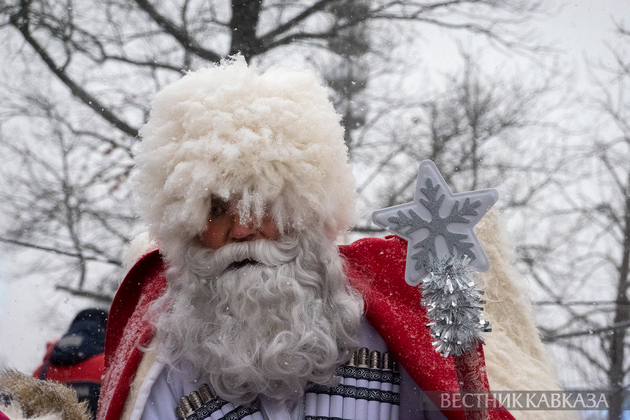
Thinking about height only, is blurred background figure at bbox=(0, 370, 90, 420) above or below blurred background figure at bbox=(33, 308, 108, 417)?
below

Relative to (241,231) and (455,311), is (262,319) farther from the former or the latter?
(455,311)

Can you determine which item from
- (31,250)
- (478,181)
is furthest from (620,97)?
(31,250)

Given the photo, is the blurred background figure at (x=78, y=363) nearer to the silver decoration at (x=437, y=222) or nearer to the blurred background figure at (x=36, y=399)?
the blurred background figure at (x=36, y=399)

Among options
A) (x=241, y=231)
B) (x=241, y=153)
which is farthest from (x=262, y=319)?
(x=241, y=153)

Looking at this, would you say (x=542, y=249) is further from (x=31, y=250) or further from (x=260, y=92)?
(x=31, y=250)

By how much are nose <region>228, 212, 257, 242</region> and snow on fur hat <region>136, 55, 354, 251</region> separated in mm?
45

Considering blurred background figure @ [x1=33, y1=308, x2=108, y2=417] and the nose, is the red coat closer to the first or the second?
the nose

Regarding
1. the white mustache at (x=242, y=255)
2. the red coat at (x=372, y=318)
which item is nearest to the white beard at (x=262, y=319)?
the white mustache at (x=242, y=255)

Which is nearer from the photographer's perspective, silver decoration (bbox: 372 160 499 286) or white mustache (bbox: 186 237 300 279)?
silver decoration (bbox: 372 160 499 286)

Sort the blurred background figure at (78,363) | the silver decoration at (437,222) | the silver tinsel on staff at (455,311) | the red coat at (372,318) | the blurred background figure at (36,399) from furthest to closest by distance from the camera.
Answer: the blurred background figure at (78,363), the red coat at (372,318), the blurred background figure at (36,399), the silver decoration at (437,222), the silver tinsel on staff at (455,311)

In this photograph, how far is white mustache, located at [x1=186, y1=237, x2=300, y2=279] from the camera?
1.67 meters

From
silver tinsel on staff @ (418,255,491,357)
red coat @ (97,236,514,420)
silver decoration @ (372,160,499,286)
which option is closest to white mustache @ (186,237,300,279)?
red coat @ (97,236,514,420)

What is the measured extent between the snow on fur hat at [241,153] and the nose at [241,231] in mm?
45

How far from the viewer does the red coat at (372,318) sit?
163cm
